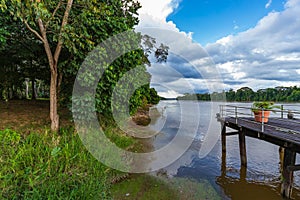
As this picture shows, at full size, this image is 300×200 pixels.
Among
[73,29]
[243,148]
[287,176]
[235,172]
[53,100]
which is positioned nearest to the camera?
[287,176]

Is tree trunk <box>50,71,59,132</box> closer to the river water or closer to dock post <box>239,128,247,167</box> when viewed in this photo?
the river water

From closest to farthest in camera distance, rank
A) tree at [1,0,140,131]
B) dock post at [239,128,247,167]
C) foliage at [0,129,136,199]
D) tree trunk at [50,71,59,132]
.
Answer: foliage at [0,129,136,199] < tree at [1,0,140,131] < tree trunk at [50,71,59,132] < dock post at [239,128,247,167]

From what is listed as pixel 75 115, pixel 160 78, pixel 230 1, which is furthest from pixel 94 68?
pixel 230 1

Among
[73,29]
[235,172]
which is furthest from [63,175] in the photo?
[235,172]

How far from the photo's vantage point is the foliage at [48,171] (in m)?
3.46

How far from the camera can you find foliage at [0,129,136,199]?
3461mm

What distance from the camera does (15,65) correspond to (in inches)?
447

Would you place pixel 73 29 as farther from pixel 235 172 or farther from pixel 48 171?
pixel 235 172

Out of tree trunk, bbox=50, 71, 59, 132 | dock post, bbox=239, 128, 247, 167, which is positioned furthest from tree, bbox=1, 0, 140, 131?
dock post, bbox=239, 128, 247, 167

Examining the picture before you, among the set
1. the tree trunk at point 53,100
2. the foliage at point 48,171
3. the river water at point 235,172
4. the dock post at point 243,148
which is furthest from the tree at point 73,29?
the dock post at point 243,148

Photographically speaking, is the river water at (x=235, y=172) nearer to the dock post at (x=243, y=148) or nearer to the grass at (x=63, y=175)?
the dock post at (x=243, y=148)

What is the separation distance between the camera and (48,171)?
4000mm

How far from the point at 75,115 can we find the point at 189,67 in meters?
5.09

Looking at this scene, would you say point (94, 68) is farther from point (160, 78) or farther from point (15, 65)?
point (15, 65)
